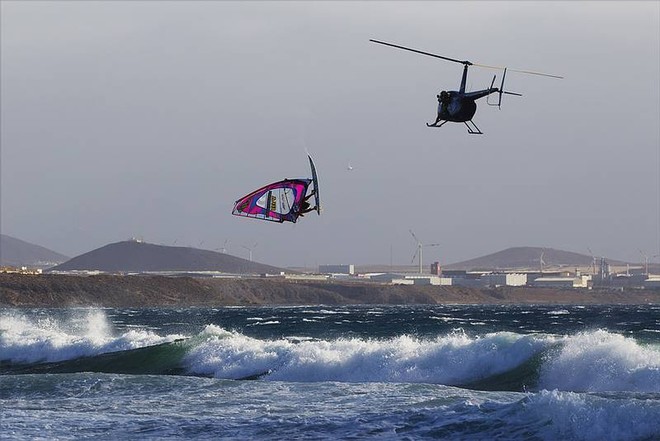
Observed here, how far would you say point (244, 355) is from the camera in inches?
1606

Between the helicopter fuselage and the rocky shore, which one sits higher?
the helicopter fuselage

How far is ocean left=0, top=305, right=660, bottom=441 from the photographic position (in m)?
24.6

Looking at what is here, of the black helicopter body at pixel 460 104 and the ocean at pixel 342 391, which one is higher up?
the black helicopter body at pixel 460 104

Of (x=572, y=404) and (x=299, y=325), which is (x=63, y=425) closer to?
(x=572, y=404)

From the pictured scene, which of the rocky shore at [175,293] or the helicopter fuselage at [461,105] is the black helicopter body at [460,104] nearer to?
the helicopter fuselage at [461,105]

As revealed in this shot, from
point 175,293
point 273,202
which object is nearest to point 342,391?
point 273,202

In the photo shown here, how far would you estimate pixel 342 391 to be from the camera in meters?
31.4

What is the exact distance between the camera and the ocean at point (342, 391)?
24.6 m

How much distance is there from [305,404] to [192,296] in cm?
14467

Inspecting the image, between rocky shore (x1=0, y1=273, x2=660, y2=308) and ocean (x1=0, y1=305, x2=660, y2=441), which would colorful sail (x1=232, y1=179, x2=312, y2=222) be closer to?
ocean (x1=0, y1=305, x2=660, y2=441)

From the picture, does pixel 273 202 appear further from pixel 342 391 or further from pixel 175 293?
pixel 175 293

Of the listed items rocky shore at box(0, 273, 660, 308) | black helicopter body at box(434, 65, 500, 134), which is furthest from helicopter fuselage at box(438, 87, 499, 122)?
rocky shore at box(0, 273, 660, 308)

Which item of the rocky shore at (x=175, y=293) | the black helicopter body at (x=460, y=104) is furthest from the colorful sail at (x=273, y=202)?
the rocky shore at (x=175, y=293)

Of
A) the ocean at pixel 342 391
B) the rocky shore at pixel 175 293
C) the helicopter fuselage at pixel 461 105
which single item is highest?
the helicopter fuselage at pixel 461 105
